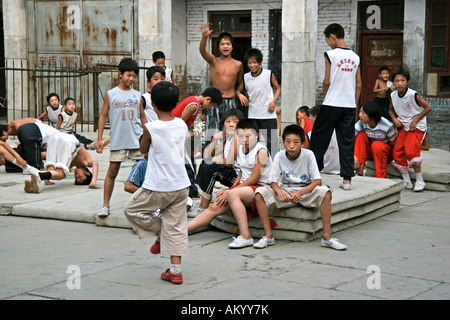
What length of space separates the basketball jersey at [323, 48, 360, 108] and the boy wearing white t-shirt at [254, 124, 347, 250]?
4.46ft

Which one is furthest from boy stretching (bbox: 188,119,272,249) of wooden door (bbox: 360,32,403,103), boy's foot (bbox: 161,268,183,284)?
wooden door (bbox: 360,32,403,103)

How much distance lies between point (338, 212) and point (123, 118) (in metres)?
2.44

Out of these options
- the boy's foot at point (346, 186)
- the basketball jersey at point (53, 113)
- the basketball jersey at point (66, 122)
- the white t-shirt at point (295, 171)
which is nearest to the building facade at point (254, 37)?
the basketball jersey at point (53, 113)

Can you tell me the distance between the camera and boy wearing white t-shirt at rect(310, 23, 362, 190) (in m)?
8.01

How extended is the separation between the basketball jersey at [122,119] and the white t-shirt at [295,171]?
67.8 inches

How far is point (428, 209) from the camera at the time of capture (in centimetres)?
855

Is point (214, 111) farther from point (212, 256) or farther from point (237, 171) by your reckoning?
point (212, 256)

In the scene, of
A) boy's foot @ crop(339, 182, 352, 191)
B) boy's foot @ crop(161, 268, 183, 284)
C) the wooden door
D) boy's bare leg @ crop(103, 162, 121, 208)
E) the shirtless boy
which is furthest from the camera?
the wooden door

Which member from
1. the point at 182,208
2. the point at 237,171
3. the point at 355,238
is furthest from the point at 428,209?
the point at 182,208

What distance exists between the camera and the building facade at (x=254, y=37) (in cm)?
1512

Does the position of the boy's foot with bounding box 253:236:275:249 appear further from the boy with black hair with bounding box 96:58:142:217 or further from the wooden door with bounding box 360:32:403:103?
the wooden door with bounding box 360:32:403:103

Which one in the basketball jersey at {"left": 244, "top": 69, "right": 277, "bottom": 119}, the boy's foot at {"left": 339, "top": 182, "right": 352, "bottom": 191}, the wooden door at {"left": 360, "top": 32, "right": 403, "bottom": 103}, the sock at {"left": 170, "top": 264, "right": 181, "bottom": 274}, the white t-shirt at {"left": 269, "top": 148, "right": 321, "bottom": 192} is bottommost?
the sock at {"left": 170, "top": 264, "right": 181, "bottom": 274}

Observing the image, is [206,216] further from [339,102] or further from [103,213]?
[339,102]

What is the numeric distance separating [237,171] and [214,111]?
84.4 inches
